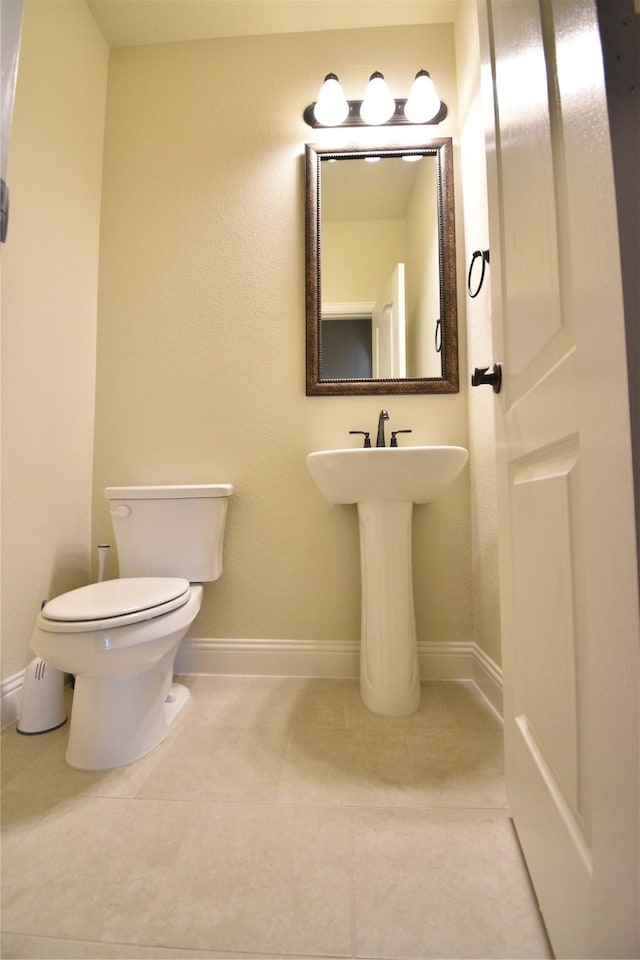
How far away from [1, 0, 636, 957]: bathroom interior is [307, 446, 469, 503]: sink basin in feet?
0.79

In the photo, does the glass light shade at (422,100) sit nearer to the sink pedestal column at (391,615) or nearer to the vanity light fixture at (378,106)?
the vanity light fixture at (378,106)

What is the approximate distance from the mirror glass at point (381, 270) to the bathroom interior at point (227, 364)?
60 mm

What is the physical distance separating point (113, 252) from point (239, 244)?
0.52 meters

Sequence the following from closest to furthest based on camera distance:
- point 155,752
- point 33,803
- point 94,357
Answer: point 33,803 → point 155,752 → point 94,357

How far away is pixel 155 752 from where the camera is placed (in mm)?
957

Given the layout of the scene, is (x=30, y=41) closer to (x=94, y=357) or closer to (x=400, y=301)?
(x=94, y=357)

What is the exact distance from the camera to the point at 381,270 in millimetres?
1436

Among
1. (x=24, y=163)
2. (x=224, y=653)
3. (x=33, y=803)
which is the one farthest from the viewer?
(x=224, y=653)

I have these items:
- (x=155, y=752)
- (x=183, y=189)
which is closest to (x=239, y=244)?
(x=183, y=189)

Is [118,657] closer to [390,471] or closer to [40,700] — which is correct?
[40,700]

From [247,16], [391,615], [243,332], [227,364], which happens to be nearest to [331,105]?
[247,16]

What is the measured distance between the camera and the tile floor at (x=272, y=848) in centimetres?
56

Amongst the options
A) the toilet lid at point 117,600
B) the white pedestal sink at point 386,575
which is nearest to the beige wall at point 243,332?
the white pedestal sink at point 386,575

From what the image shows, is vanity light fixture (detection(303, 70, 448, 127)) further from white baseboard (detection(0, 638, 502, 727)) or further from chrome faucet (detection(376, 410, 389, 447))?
white baseboard (detection(0, 638, 502, 727))
